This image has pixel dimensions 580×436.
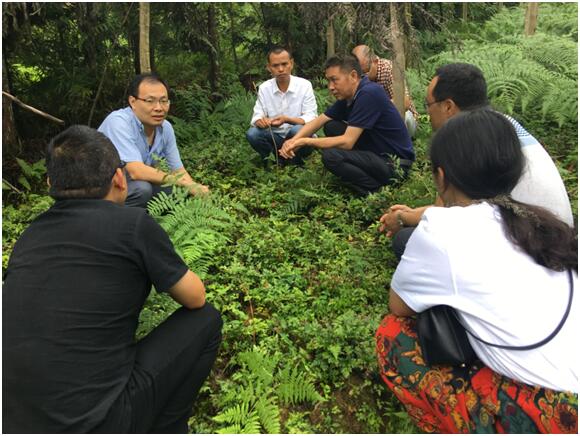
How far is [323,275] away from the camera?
12.9ft

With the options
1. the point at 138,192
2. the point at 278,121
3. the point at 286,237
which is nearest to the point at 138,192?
the point at 138,192

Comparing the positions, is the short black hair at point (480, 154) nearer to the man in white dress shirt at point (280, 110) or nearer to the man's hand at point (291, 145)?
the man's hand at point (291, 145)

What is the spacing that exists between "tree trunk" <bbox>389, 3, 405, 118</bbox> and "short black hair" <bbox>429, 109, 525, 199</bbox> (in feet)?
9.93

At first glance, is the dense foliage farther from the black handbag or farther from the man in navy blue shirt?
the black handbag

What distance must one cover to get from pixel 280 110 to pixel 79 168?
4.24 m

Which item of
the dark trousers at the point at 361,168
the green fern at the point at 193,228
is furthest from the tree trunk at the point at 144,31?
the dark trousers at the point at 361,168

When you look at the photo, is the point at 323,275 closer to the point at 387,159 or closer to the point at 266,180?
the point at 387,159

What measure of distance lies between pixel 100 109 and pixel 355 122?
4636 millimetres

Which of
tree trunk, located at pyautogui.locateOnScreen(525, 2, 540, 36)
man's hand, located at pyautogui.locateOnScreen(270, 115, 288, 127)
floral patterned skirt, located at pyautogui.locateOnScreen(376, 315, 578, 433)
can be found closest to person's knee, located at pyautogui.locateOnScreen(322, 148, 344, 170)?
man's hand, located at pyautogui.locateOnScreen(270, 115, 288, 127)

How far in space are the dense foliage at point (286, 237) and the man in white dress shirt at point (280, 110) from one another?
287 mm

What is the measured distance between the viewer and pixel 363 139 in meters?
5.25

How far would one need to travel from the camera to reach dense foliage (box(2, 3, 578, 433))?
2898mm

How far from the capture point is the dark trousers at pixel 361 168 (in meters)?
5.05

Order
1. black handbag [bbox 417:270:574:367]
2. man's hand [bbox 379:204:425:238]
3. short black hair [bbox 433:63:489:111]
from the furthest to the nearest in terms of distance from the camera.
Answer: man's hand [bbox 379:204:425:238], short black hair [bbox 433:63:489:111], black handbag [bbox 417:270:574:367]
